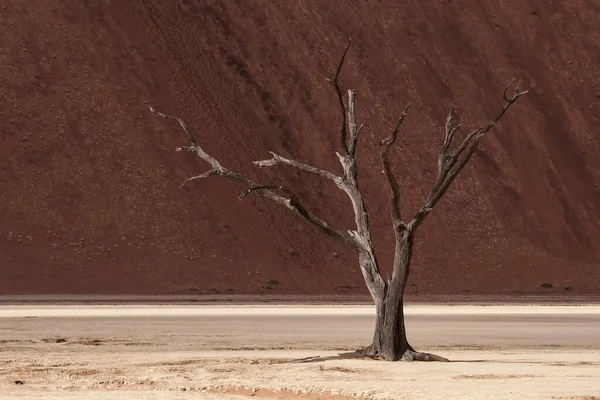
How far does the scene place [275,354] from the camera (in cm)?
2612

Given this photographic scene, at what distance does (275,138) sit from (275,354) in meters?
48.0

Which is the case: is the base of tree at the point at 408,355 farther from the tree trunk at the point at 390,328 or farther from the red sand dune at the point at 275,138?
the red sand dune at the point at 275,138

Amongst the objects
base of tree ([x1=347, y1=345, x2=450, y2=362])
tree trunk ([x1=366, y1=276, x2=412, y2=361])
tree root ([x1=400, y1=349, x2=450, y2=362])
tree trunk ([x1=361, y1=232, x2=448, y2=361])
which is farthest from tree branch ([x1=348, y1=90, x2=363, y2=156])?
tree root ([x1=400, y1=349, x2=450, y2=362])

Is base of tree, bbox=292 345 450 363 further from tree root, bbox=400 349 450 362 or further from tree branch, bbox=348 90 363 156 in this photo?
tree branch, bbox=348 90 363 156

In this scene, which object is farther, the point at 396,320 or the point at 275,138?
the point at 275,138

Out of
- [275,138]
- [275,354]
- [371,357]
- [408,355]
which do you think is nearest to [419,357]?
[408,355]

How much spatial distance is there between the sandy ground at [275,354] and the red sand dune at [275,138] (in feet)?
59.2

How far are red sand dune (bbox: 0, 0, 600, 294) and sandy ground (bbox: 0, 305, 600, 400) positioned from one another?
18058mm

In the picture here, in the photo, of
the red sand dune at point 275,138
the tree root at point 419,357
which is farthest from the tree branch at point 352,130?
the red sand dune at point 275,138

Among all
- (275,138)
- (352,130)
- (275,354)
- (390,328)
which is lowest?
(275,354)

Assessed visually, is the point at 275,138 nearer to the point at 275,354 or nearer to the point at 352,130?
the point at 275,354

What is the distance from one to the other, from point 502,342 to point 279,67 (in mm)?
47924

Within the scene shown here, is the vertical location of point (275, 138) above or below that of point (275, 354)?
above

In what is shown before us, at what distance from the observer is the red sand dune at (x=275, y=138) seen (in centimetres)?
6372
